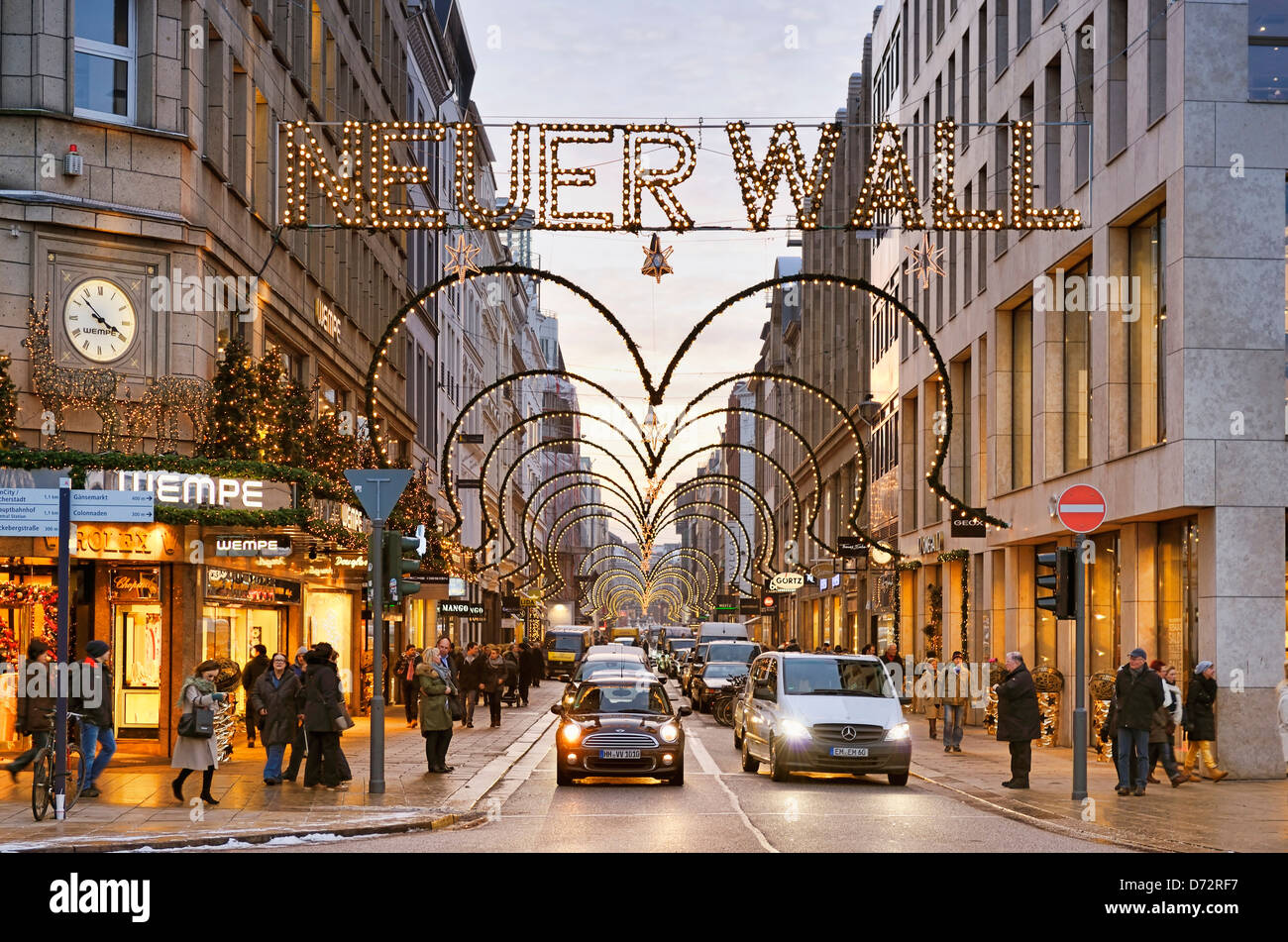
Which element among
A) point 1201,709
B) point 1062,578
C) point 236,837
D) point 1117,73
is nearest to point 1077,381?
point 1117,73

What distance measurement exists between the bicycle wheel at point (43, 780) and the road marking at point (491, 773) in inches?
161

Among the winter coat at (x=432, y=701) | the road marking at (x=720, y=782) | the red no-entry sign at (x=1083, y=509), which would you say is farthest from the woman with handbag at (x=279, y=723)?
the red no-entry sign at (x=1083, y=509)

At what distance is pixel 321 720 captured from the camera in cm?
2056

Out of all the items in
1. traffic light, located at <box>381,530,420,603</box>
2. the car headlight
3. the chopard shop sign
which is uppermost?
traffic light, located at <box>381,530,420,603</box>

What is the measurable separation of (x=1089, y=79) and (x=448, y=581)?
678 inches

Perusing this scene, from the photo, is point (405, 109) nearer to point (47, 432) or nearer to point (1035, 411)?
point (1035, 411)

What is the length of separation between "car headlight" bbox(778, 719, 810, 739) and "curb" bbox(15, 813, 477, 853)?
653cm

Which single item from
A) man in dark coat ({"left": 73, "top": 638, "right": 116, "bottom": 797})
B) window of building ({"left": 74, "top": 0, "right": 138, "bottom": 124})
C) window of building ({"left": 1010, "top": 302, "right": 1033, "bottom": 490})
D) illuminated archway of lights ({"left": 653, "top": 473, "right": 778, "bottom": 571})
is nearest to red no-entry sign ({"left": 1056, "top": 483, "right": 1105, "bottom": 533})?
man in dark coat ({"left": 73, "top": 638, "right": 116, "bottom": 797})

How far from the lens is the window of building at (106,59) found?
81.4 ft

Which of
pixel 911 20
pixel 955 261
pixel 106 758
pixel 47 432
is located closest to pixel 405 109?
pixel 911 20

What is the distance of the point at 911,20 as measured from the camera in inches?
1966

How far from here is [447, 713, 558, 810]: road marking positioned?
19641 millimetres

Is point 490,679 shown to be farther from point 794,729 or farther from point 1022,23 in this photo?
point 1022,23

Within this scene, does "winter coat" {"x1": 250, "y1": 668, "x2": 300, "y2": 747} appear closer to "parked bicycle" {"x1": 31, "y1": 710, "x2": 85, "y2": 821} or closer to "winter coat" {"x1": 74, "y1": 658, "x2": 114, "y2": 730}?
"winter coat" {"x1": 74, "y1": 658, "x2": 114, "y2": 730}
